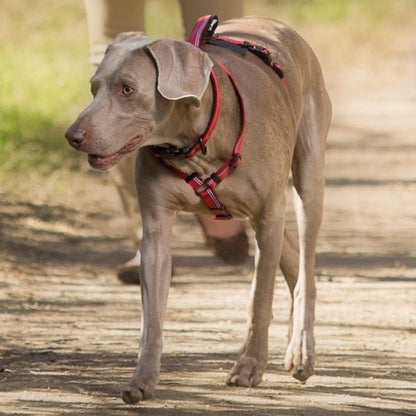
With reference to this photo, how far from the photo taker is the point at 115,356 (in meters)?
5.75

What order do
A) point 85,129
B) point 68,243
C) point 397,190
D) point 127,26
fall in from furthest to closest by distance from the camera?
point 397,190, point 68,243, point 127,26, point 85,129

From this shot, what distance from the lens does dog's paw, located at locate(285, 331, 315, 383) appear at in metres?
5.41

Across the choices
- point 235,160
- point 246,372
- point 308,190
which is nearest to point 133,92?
point 235,160

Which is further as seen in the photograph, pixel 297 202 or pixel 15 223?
pixel 15 223

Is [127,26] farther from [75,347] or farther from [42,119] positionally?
[42,119]

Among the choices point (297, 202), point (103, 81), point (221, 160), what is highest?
point (103, 81)

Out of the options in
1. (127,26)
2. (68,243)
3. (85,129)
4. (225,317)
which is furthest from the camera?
(68,243)

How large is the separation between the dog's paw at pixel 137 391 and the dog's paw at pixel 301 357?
2.43 feet

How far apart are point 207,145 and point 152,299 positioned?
1.87 feet

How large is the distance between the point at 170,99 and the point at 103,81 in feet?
0.74

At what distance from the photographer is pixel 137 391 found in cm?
484

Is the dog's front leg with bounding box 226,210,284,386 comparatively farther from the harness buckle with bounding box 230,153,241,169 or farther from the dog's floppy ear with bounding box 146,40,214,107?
the dog's floppy ear with bounding box 146,40,214,107

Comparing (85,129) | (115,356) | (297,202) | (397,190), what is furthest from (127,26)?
(397,190)

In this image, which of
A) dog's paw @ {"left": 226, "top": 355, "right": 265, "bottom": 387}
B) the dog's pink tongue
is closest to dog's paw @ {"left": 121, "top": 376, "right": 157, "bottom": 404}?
dog's paw @ {"left": 226, "top": 355, "right": 265, "bottom": 387}
